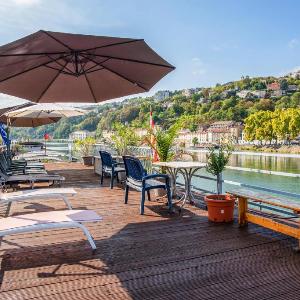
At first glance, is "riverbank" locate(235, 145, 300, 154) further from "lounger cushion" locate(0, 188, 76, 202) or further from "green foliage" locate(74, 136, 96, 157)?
"lounger cushion" locate(0, 188, 76, 202)

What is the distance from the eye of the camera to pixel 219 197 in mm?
4891

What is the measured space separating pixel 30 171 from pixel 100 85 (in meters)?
4.05

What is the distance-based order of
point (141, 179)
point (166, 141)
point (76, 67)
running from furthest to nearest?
point (166, 141) < point (141, 179) < point (76, 67)

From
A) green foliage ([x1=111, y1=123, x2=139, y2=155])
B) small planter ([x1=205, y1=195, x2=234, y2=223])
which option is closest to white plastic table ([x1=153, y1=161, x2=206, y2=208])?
small planter ([x1=205, y1=195, x2=234, y2=223])

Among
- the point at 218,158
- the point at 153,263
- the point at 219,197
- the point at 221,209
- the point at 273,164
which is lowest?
the point at 273,164

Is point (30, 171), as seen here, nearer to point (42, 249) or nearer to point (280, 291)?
point (42, 249)

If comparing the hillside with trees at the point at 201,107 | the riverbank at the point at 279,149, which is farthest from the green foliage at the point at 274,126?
the hillside with trees at the point at 201,107

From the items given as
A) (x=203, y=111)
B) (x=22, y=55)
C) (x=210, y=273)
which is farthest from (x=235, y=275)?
(x=203, y=111)

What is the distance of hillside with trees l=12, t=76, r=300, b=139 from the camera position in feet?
213

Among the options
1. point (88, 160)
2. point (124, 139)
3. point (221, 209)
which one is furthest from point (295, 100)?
point (221, 209)

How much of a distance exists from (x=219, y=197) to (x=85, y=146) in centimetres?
896

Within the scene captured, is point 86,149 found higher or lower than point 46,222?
higher

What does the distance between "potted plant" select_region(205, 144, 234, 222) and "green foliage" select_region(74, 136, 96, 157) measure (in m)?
7.97

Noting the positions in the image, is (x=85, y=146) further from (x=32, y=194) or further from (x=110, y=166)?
(x=32, y=194)
